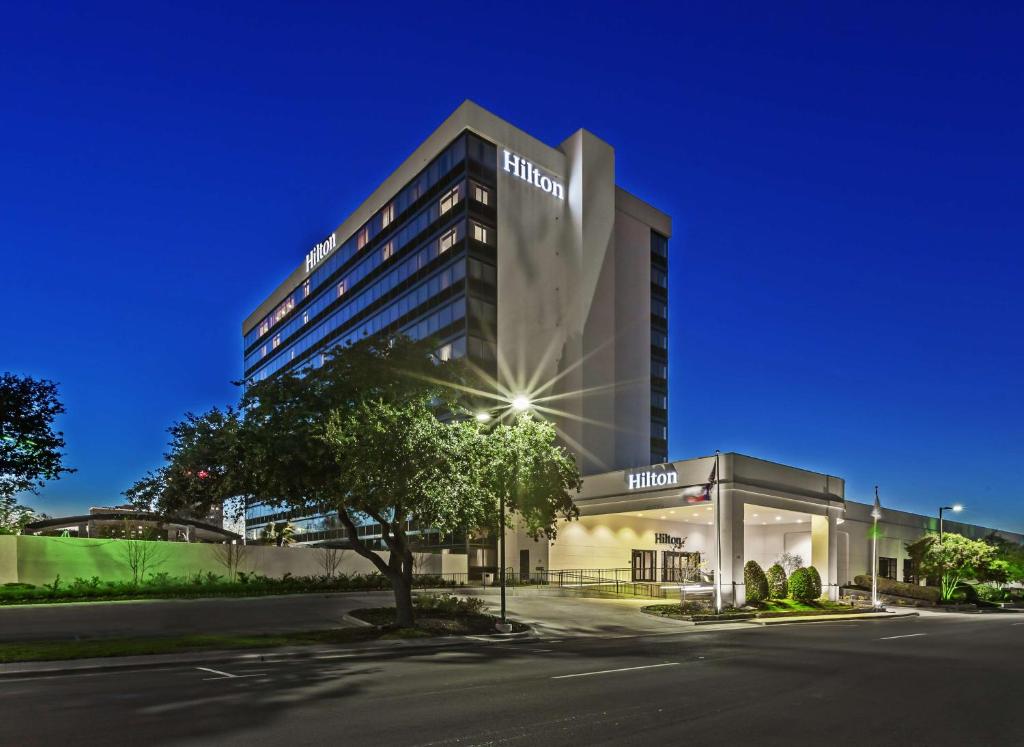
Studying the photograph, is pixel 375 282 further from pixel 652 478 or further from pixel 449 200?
pixel 652 478

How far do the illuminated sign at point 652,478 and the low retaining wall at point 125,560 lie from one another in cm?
1722

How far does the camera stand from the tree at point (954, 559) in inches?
2078

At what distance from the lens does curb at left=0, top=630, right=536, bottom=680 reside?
1683cm

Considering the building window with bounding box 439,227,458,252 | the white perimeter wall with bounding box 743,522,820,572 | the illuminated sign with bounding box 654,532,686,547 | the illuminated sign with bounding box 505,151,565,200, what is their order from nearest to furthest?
the white perimeter wall with bounding box 743,522,820,572 < the illuminated sign with bounding box 654,532,686,547 < the building window with bounding box 439,227,458,252 < the illuminated sign with bounding box 505,151,565,200

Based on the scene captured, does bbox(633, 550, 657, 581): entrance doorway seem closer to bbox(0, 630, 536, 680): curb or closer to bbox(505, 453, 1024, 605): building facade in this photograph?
bbox(505, 453, 1024, 605): building facade

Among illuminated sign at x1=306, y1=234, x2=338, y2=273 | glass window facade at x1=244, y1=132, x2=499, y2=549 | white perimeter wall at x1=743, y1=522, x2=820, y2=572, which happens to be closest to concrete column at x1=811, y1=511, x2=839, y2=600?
white perimeter wall at x1=743, y1=522, x2=820, y2=572

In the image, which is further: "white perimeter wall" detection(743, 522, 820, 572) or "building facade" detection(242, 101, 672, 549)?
"building facade" detection(242, 101, 672, 549)

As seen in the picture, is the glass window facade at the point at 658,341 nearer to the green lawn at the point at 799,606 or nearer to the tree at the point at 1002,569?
the tree at the point at 1002,569

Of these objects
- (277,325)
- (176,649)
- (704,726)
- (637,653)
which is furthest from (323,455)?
(277,325)

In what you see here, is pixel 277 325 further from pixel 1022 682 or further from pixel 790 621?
pixel 1022 682

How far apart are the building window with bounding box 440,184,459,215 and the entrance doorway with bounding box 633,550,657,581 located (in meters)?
33.0

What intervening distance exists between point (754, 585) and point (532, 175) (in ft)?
144

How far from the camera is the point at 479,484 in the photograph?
2427 cm

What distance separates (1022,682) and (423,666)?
1314 centimetres
